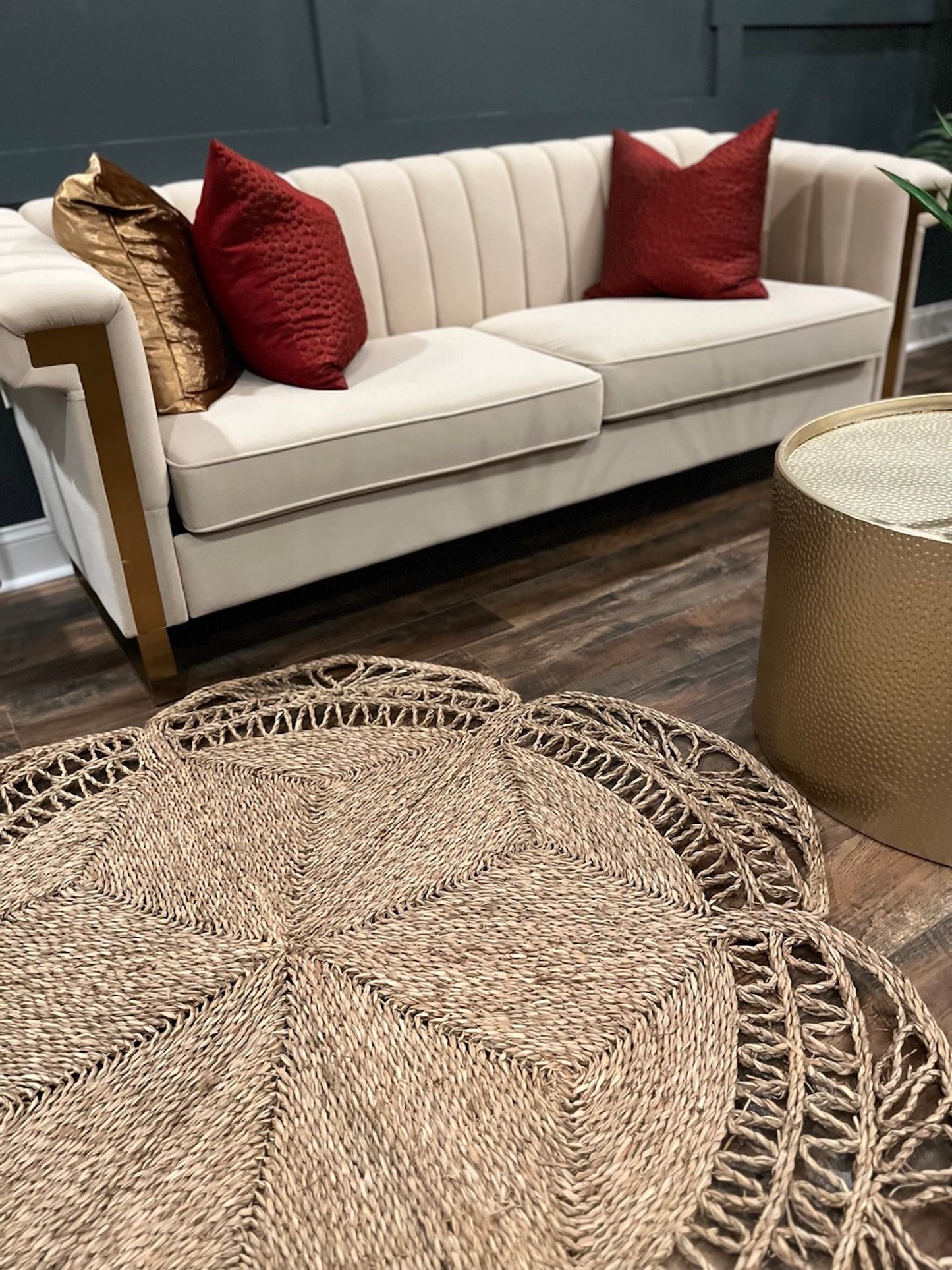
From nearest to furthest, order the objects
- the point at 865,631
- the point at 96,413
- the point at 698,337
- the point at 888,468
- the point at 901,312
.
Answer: the point at 865,631 < the point at 888,468 < the point at 96,413 < the point at 698,337 < the point at 901,312

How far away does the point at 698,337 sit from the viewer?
86.0 inches

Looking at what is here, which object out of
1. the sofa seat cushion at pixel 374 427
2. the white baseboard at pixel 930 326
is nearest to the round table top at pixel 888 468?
the sofa seat cushion at pixel 374 427

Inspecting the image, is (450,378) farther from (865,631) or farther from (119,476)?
(865,631)

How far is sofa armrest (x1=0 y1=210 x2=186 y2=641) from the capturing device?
1.48 meters

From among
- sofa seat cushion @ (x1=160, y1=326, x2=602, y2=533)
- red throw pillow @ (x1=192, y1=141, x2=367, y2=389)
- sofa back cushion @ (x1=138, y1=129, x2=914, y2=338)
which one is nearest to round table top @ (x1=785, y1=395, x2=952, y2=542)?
sofa seat cushion @ (x1=160, y1=326, x2=602, y2=533)

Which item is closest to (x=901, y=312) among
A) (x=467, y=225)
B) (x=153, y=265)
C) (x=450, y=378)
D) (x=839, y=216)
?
(x=839, y=216)

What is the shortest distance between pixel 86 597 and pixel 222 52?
121 centimetres

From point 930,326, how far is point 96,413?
3.17 metres

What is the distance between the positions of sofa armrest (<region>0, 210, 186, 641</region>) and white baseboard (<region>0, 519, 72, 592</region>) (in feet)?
1.15

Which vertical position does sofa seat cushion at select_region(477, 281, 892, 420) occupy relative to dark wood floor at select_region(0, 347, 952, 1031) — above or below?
above

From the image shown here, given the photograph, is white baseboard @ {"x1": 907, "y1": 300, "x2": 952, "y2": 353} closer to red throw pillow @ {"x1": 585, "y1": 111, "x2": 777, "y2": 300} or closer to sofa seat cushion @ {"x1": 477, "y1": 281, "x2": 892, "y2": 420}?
sofa seat cushion @ {"x1": 477, "y1": 281, "x2": 892, "y2": 420}

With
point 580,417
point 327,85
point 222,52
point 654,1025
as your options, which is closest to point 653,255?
point 580,417

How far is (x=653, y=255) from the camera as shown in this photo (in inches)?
95.5

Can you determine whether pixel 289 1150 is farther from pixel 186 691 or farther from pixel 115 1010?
pixel 186 691
